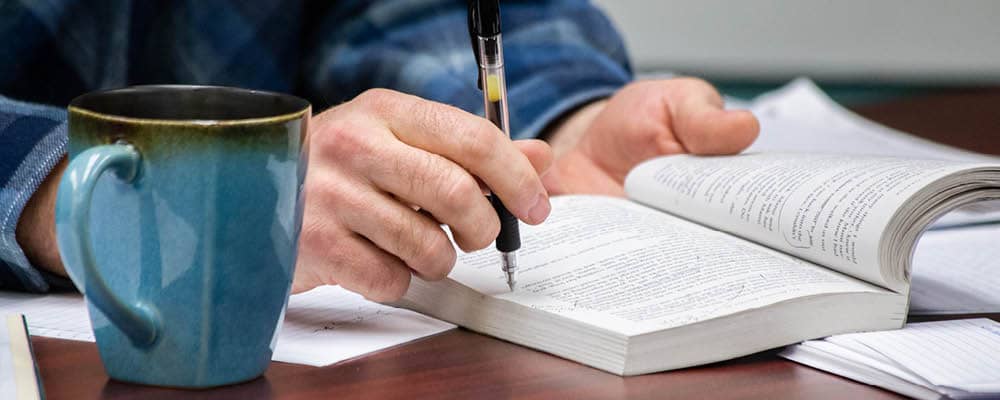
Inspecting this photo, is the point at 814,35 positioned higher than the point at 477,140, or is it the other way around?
the point at 477,140

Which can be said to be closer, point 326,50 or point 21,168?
point 21,168

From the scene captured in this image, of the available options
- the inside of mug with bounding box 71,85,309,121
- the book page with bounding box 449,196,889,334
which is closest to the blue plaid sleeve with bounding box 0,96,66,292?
the inside of mug with bounding box 71,85,309,121

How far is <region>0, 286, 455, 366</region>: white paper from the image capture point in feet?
1.90

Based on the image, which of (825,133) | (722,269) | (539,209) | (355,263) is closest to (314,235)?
(355,263)

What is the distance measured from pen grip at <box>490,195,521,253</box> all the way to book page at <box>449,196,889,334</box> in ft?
0.08

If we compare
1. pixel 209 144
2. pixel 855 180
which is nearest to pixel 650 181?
pixel 855 180

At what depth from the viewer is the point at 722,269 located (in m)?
0.64

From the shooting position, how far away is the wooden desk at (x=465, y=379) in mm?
517

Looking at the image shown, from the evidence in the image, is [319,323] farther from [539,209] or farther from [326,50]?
[326,50]

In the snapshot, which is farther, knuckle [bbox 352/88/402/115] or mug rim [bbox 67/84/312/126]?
knuckle [bbox 352/88/402/115]

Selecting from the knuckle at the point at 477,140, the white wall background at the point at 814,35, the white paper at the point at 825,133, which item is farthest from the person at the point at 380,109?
the white wall background at the point at 814,35

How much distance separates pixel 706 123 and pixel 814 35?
207 cm

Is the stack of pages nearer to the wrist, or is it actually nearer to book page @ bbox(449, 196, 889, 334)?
book page @ bbox(449, 196, 889, 334)

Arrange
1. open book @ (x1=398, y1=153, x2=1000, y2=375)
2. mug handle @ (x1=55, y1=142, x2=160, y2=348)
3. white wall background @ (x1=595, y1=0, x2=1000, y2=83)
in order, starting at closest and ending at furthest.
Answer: mug handle @ (x1=55, y1=142, x2=160, y2=348)
open book @ (x1=398, y1=153, x2=1000, y2=375)
white wall background @ (x1=595, y1=0, x2=1000, y2=83)
